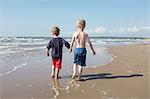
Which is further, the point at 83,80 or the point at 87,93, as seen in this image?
the point at 83,80

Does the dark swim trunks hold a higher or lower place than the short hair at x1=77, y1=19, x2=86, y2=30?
lower

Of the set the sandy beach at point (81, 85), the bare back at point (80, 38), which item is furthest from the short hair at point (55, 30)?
the sandy beach at point (81, 85)

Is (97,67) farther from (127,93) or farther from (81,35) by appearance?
(127,93)

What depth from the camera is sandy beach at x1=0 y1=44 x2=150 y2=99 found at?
6.19m

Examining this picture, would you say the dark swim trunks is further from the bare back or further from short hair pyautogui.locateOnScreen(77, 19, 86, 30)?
short hair pyautogui.locateOnScreen(77, 19, 86, 30)

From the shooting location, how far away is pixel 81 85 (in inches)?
281

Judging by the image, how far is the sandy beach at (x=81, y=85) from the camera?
20.3 feet

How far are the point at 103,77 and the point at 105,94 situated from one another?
2.05 m

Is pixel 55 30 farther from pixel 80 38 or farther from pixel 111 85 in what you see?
pixel 111 85

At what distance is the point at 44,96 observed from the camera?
609 centimetres

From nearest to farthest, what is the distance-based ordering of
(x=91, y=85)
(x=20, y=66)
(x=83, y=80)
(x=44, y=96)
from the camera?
(x=44, y=96) → (x=91, y=85) → (x=83, y=80) → (x=20, y=66)

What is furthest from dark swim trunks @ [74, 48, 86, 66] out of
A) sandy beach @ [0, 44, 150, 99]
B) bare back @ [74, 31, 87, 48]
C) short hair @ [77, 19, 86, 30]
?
short hair @ [77, 19, 86, 30]

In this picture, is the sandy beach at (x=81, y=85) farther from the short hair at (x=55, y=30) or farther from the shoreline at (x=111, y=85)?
the short hair at (x=55, y=30)

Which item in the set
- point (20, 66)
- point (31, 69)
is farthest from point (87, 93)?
point (20, 66)
